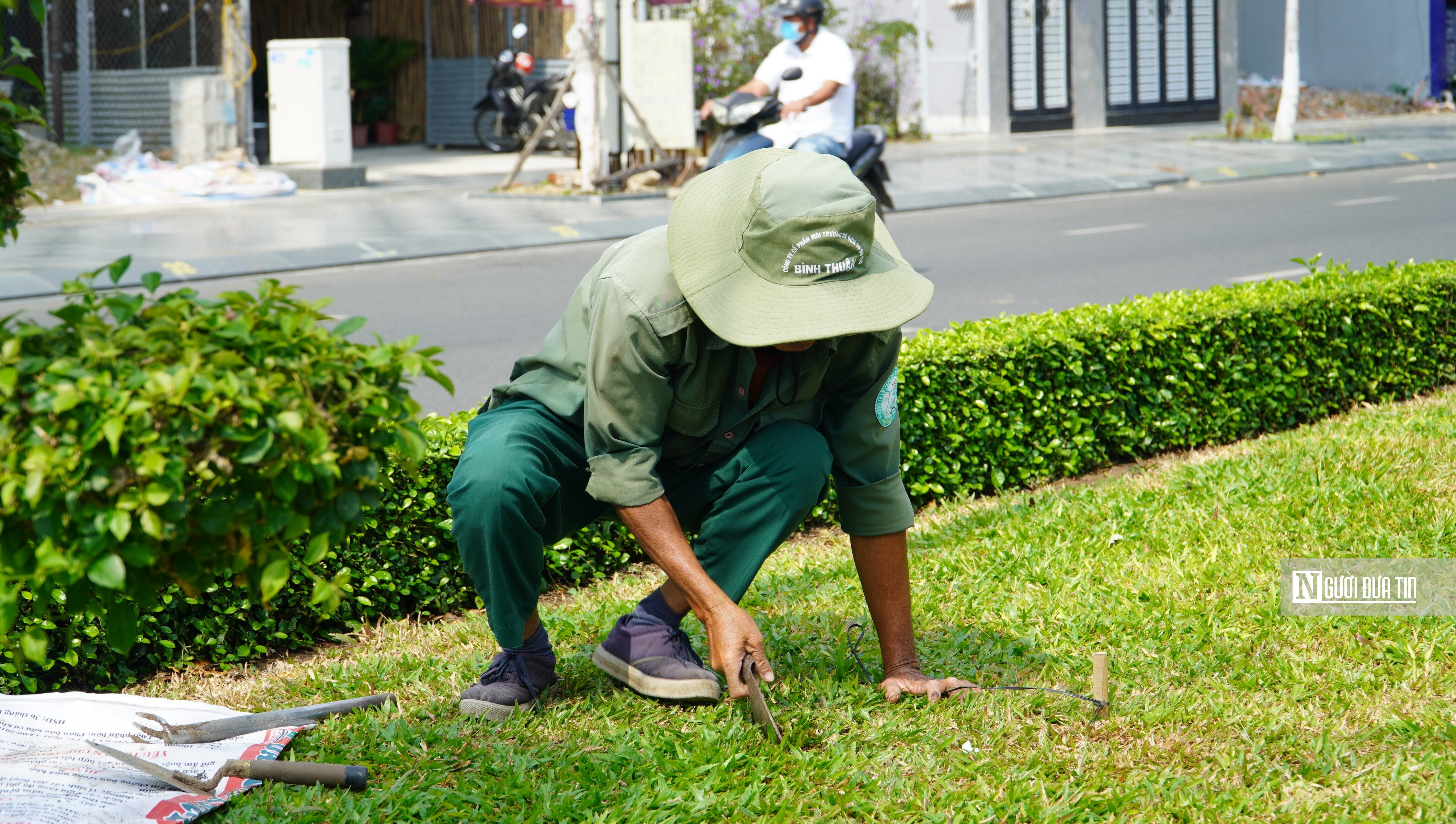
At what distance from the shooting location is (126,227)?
11031 mm

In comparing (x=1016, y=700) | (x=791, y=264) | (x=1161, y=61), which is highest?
(x=1161, y=61)

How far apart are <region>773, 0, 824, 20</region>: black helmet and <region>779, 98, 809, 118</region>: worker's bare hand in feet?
1.71

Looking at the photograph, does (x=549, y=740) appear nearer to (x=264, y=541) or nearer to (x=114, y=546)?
(x=264, y=541)

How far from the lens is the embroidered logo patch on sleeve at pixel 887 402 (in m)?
2.69

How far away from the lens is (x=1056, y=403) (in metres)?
4.47

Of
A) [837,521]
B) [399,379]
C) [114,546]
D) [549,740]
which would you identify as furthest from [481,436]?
[837,521]

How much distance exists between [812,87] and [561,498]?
6071mm

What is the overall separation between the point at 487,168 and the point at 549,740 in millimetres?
14369

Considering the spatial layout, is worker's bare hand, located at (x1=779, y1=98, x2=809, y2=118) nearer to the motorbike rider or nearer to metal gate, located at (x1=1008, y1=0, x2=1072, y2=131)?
the motorbike rider

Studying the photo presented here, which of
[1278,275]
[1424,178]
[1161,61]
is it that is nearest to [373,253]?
[1278,275]

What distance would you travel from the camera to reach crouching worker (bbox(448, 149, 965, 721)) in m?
2.40

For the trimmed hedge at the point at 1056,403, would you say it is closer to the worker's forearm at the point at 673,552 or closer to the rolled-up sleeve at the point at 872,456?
the worker's forearm at the point at 673,552

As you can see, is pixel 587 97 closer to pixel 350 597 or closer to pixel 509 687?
pixel 350 597

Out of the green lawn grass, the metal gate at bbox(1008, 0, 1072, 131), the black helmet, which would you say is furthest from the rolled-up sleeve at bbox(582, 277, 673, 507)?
the metal gate at bbox(1008, 0, 1072, 131)
